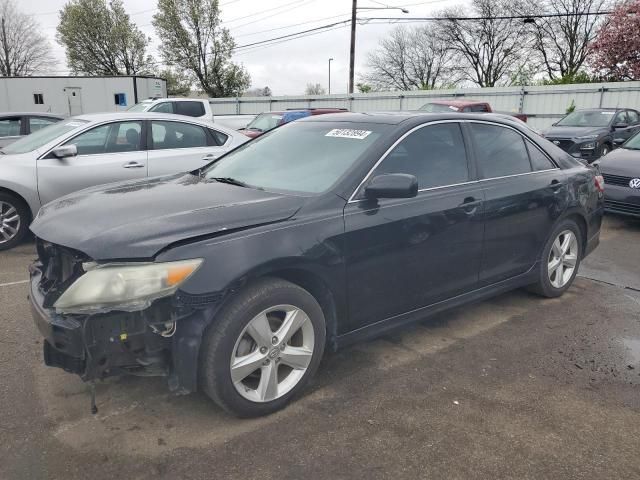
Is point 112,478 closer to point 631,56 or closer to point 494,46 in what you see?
point 631,56

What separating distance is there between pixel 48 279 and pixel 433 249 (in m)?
2.31

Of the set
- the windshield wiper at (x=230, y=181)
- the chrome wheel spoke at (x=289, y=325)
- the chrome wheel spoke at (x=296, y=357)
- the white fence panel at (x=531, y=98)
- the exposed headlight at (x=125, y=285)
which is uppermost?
the white fence panel at (x=531, y=98)

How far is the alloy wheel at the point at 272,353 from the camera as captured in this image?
9.13 feet

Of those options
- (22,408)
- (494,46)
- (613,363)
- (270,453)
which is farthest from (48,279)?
(494,46)

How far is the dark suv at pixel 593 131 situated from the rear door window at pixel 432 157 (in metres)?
9.62

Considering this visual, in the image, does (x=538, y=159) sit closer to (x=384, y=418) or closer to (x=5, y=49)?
(x=384, y=418)

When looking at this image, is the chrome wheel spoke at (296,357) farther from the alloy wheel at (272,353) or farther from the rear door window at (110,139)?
the rear door window at (110,139)

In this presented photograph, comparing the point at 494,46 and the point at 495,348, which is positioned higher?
the point at 494,46

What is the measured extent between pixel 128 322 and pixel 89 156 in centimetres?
459

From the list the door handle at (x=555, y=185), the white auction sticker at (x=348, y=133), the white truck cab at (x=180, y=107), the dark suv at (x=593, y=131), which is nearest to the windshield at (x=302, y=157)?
the white auction sticker at (x=348, y=133)

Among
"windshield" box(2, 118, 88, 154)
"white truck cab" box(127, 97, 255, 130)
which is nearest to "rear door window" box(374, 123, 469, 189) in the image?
"windshield" box(2, 118, 88, 154)

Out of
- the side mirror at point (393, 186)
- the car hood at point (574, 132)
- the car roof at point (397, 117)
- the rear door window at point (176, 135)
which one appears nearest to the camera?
the side mirror at point (393, 186)

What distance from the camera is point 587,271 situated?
227 inches

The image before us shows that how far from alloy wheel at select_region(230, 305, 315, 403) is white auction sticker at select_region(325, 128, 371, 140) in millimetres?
1321
